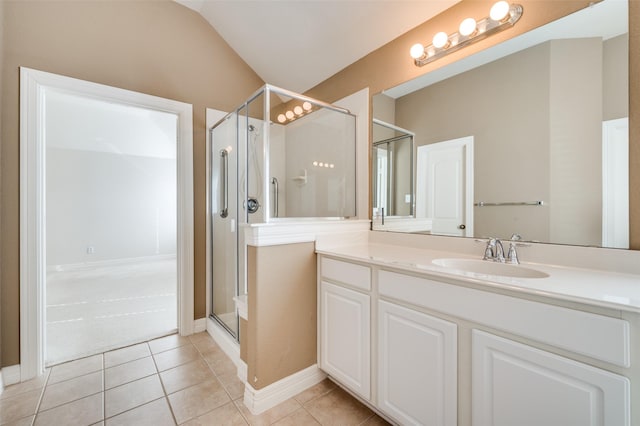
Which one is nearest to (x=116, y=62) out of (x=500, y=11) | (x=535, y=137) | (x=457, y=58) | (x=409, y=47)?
(x=409, y=47)

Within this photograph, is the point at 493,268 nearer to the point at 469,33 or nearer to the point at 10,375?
the point at 469,33

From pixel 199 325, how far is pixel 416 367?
208 centimetres

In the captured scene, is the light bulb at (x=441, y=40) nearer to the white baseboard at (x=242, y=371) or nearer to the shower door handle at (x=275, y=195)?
the shower door handle at (x=275, y=195)

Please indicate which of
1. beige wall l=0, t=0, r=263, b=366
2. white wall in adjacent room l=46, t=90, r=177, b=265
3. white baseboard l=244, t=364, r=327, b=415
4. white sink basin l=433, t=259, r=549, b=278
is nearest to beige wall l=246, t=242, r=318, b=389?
white baseboard l=244, t=364, r=327, b=415

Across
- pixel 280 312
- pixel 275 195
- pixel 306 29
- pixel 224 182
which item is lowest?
pixel 280 312

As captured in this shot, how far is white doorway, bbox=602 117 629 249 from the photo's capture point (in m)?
1.08

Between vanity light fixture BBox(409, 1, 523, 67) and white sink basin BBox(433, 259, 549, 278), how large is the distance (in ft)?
4.12

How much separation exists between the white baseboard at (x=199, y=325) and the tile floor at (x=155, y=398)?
1.37 feet

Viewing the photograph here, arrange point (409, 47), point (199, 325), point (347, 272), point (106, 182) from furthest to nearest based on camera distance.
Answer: point (106, 182) → point (199, 325) → point (409, 47) → point (347, 272)

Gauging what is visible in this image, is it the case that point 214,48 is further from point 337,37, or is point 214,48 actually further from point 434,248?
point 434,248

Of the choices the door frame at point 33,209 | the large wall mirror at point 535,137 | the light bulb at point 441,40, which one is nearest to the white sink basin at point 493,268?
the large wall mirror at point 535,137

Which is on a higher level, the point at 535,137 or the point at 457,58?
the point at 457,58

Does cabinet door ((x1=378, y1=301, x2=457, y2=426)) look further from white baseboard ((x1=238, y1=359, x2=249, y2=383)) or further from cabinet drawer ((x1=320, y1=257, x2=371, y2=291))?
white baseboard ((x1=238, y1=359, x2=249, y2=383))

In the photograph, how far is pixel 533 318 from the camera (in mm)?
867
